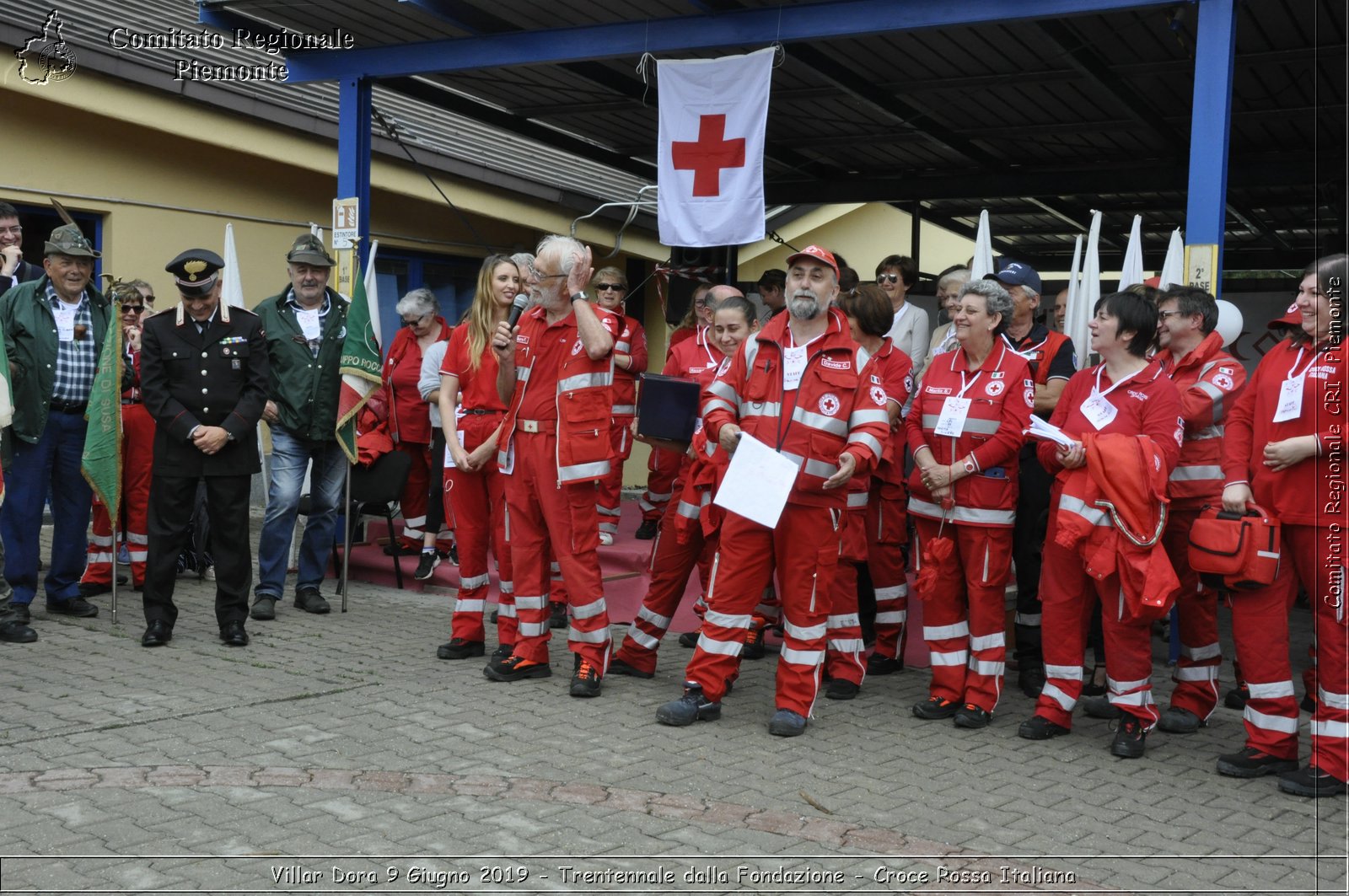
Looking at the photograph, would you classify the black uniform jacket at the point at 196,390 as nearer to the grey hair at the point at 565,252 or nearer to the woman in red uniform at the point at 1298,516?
the grey hair at the point at 565,252

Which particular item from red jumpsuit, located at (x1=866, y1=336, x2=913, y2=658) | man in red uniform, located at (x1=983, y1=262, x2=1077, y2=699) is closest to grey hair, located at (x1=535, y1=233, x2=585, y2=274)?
red jumpsuit, located at (x1=866, y1=336, x2=913, y2=658)

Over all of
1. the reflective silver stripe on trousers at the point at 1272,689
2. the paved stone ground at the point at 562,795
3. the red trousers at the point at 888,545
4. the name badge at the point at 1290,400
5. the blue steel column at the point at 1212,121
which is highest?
the blue steel column at the point at 1212,121

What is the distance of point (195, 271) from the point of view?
7.40 meters

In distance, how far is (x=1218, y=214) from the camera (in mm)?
7566

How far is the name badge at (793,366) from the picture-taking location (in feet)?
20.1

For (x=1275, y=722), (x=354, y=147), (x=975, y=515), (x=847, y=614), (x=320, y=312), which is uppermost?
(x=354, y=147)

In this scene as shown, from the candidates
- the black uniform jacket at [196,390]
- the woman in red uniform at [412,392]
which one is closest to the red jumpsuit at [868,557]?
the black uniform jacket at [196,390]

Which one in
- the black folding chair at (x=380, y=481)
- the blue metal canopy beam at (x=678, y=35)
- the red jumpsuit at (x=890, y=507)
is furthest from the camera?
the black folding chair at (x=380, y=481)

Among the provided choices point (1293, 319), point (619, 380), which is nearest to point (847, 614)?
point (1293, 319)

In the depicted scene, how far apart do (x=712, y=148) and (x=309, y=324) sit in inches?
117

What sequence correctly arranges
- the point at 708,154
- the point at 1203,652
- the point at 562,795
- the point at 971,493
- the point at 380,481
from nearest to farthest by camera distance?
the point at 562,795 → the point at 971,493 → the point at 1203,652 → the point at 708,154 → the point at 380,481

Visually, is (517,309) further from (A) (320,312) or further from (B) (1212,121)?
(B) (1212,121)

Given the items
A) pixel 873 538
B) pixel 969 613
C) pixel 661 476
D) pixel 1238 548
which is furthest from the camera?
pixel 661 476

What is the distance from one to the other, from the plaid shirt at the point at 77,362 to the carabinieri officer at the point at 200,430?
0.81m
